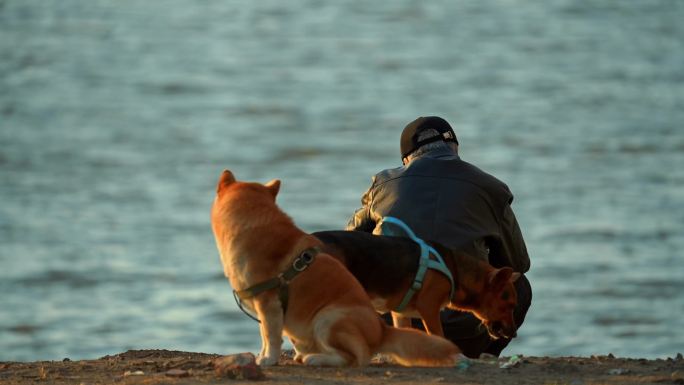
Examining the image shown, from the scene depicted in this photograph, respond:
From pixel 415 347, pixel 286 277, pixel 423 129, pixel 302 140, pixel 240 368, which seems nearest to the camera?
pixel 240 368

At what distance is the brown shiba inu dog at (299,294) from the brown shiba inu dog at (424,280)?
14.4 inches

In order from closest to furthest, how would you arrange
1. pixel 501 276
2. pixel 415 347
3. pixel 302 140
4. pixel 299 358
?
pixel 415 347 → pixel 299 358 → pixel 501 276 → pixel 302 140

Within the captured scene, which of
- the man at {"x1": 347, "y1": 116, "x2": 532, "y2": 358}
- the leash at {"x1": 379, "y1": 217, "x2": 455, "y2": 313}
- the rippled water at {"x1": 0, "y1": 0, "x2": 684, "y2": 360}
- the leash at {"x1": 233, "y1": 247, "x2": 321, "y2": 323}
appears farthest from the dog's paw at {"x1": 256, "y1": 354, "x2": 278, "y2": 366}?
the rippled water at {"x1": 0, "y1": 0, "x2": 684, "y2": 360}

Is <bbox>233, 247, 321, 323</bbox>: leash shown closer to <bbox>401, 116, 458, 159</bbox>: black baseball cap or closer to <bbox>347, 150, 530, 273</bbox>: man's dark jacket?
<bbox>347, 150, 530, 273</bbox>: man's dark jacket

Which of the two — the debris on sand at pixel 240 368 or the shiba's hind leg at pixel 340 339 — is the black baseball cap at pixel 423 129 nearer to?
the shiba's hind leg at pixel 340 339

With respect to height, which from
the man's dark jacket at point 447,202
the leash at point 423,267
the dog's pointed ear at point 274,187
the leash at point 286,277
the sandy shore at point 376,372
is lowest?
the sandy shore at point 376,372

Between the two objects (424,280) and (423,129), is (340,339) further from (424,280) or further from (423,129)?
(423,129)

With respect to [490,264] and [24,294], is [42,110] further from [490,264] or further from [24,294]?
[490,264]

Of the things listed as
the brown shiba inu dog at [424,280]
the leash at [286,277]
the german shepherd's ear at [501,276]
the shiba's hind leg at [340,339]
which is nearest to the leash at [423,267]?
the brown shiba inu dog at [424,280]

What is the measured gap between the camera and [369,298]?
871cm

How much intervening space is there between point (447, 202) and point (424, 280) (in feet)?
2.83

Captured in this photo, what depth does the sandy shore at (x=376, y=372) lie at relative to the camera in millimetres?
8109

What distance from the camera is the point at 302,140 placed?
38625 millimetres

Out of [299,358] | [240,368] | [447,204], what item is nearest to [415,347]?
[299,358]
